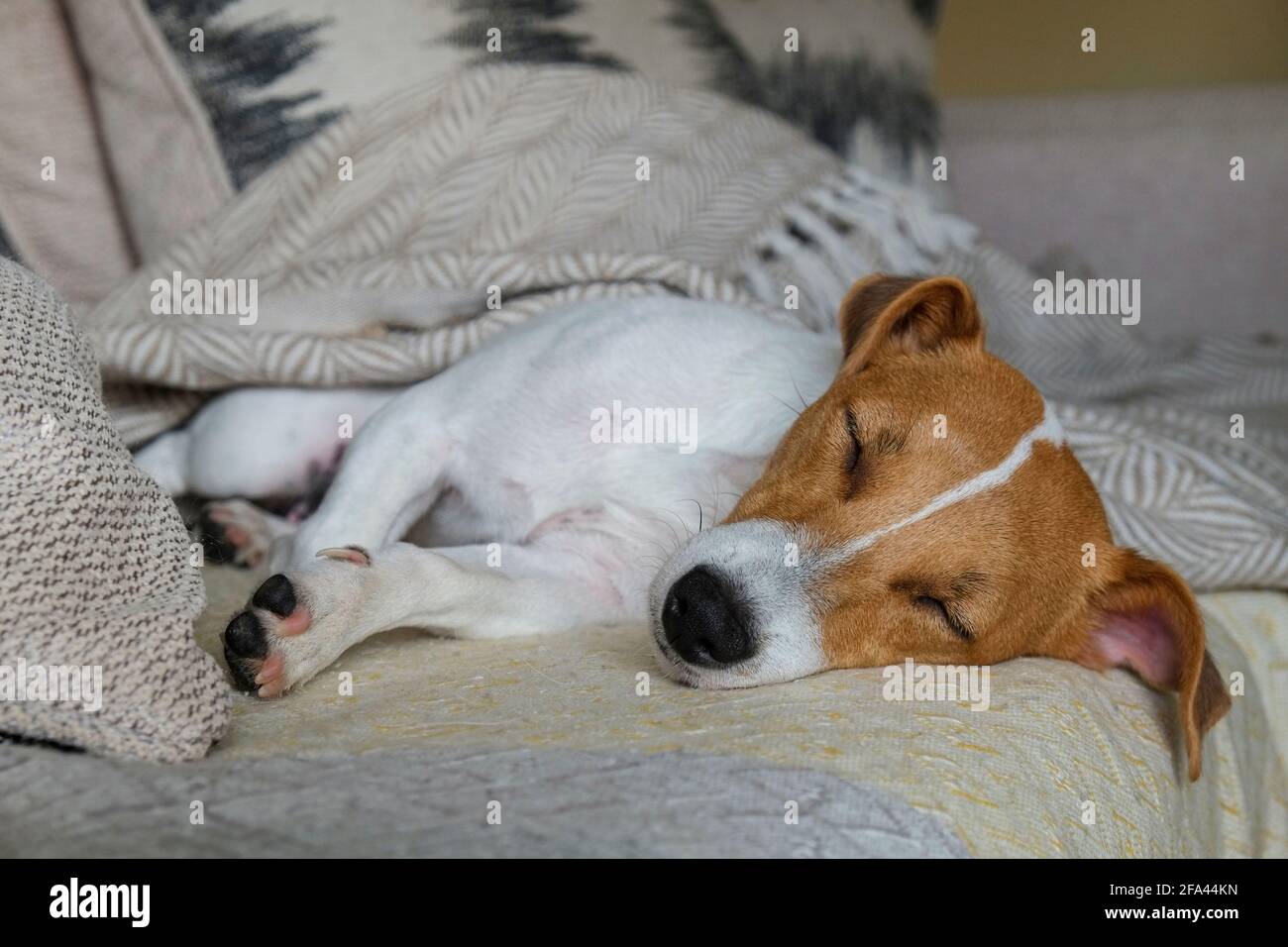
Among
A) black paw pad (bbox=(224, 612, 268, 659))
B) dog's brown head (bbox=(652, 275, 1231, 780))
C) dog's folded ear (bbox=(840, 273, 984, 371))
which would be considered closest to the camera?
black paw pad (bbox=(224, 612, 268, 659))

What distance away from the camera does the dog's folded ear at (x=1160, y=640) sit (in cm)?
133

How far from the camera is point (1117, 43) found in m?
3.66

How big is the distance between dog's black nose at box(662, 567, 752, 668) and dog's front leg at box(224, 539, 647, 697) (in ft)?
0.93

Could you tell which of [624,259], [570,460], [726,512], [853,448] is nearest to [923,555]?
[853,448]

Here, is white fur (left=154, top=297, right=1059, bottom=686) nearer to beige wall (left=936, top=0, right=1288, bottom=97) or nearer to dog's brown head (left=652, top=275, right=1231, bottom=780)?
dog's brown head (left=652, top=275, right=1231, bottom=780)

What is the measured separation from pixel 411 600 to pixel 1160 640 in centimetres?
90

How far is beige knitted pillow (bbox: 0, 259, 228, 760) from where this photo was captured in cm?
94

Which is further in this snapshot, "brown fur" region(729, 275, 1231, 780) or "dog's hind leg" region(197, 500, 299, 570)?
"dog's hind leg" region(197, 500, 299, 570)

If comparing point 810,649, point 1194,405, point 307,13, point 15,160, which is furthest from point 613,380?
point 1194,405

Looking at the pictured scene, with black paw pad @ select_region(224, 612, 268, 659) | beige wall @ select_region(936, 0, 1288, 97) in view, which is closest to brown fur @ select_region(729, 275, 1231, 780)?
black paw pad @ select_region(224, 612, 268, 659)

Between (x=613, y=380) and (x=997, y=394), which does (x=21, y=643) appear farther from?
(x=997, y=394)

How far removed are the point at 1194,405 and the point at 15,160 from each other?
2288 millimetres

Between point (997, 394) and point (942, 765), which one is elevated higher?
point (997, 394)

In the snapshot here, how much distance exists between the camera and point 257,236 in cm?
203
